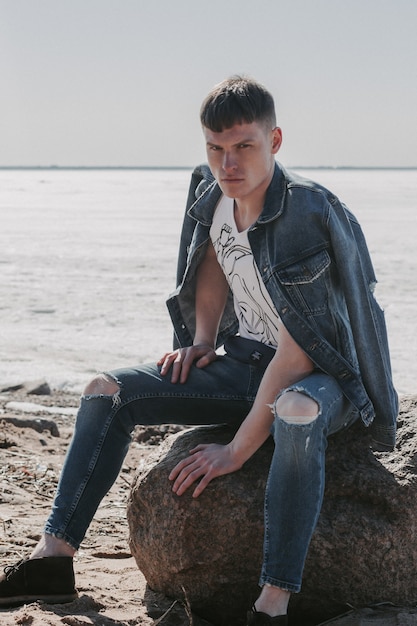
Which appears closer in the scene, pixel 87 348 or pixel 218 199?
pixel 218 199

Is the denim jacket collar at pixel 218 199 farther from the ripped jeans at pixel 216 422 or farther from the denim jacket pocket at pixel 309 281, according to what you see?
the ripped jeans at pixel 216 422

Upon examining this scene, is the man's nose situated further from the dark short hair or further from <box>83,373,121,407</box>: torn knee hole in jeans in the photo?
<box>83,373,121,407</box>: torn knee hole in jeans

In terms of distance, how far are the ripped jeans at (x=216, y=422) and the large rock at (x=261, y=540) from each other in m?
0.22

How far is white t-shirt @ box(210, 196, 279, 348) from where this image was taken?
3867 millimetres

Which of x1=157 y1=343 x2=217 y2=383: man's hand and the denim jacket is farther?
x1=157 y1=343 x2=217 y2=383: man's hand

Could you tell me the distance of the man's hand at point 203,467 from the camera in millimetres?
3660

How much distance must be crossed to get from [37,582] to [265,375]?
1.22m

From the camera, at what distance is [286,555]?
3.28 meters

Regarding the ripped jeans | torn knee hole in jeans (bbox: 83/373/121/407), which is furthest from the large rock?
torn knee hole in jeans (bbox: 83/373/121/407)

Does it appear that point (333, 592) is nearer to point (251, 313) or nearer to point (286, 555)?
point (286, 555)

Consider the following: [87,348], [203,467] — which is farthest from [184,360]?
[87,348]

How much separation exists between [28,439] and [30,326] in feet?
16.8

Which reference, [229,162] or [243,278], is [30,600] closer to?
[243,278]

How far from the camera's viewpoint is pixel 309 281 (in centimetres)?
361
